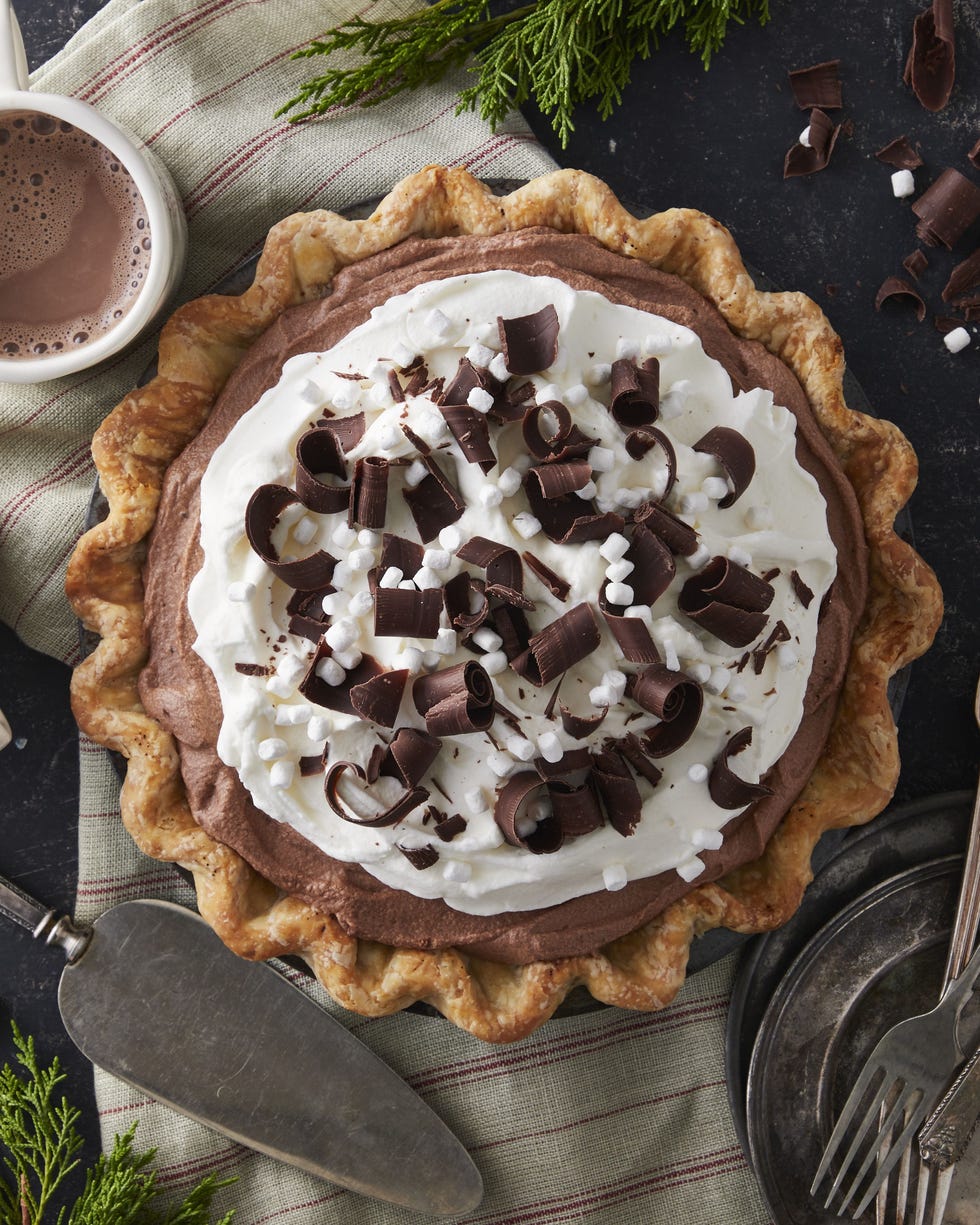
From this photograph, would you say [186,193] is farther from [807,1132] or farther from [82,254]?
[807,1132]

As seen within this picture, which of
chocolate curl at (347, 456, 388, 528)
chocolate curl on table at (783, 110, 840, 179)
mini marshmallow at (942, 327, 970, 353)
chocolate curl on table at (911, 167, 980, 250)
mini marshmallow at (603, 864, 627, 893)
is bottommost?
mini marshmallow at (603, 864, 627, 893)

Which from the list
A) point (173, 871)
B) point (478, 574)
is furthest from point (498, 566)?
point (173, 871)

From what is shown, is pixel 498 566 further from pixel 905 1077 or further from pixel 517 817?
pixel 905 1077

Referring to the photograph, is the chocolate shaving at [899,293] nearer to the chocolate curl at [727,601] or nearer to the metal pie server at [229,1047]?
the chocolate curl at [727,601]

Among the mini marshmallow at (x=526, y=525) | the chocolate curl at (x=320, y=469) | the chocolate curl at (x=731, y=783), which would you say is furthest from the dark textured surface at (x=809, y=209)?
the mini marshmallow at (x=526, y=525)

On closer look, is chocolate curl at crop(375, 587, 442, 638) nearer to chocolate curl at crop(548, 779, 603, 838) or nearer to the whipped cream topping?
the whipped cream topping

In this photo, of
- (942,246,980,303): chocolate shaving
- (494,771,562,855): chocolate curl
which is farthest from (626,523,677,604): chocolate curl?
(942,246,980,303): chocolate shaving
